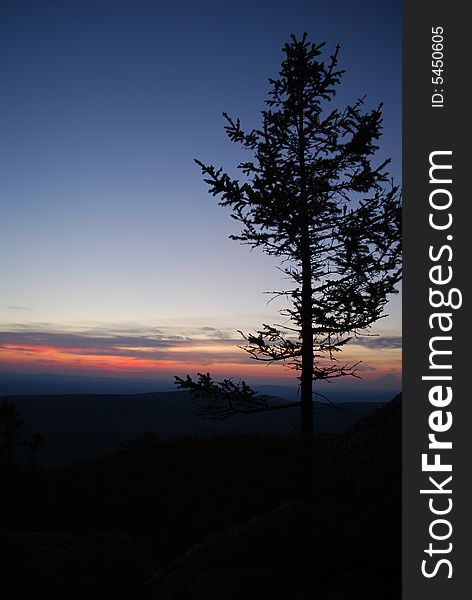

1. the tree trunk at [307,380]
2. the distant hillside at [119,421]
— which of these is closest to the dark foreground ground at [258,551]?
the tree trunk at [307,380]

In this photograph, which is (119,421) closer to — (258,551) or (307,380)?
(307,380)

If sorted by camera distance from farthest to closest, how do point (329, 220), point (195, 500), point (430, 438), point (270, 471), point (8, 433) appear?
point (8, 433) → point (270, 471) → point (195, 500) → point (329, 220) → point (430, 438)

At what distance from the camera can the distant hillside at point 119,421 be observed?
56.0 metres

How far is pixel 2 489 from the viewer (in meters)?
19.3

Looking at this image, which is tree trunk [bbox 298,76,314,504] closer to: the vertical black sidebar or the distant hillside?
the vertical black sidebar

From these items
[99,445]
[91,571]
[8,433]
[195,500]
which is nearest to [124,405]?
[99,445]

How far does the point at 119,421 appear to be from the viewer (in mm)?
87812

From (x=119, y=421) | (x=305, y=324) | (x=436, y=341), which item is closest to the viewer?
(x=436, y=341)

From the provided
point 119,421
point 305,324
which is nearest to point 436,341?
point 305,324

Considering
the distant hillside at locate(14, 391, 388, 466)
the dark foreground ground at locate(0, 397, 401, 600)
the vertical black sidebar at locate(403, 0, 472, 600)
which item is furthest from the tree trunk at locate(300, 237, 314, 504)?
the distant hillside at locate(14, 391, 388, 466)

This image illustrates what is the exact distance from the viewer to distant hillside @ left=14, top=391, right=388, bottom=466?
184 feet

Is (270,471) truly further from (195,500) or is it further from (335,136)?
(335,136)

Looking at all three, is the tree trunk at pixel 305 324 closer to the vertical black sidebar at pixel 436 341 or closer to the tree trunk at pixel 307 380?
the tree trunk at pixel 307 380

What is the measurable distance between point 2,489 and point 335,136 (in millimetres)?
20964
